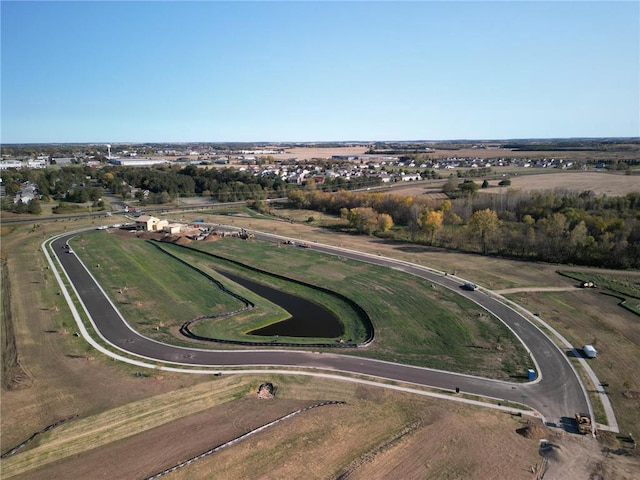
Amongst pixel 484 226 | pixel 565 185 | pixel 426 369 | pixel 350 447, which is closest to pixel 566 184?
pixel 565 185

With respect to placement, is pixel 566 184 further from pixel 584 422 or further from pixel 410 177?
pixel 584 422

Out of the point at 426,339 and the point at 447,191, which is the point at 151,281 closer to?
the point at 426,339

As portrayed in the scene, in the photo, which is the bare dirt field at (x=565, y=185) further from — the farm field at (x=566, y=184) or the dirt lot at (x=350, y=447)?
the dirt lot at (x=350, y=447)

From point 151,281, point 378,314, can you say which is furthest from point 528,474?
point 151,281

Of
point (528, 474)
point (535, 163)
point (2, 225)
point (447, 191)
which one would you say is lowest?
point (528, 474)

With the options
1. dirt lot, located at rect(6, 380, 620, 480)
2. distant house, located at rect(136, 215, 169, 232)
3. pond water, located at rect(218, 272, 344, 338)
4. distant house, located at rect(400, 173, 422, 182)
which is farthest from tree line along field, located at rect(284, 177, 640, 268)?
distant house, located at rect(400, 173, 422, 182)

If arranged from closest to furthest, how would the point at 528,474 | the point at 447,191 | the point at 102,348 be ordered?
the point at 528,474 → the point at 102,348 → the point at 447,191
